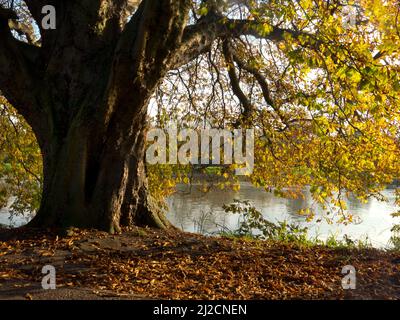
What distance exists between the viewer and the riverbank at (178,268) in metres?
4.21

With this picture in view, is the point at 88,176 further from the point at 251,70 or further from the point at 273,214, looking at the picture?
the point at 273,214

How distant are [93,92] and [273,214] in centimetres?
1432

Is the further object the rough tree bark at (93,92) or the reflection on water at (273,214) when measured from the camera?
the reflection on water at (273,214)

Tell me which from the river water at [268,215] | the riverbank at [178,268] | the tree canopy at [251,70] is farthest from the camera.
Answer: the river water at [268,215]

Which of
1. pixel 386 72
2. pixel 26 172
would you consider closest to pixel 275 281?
pixel 386 72

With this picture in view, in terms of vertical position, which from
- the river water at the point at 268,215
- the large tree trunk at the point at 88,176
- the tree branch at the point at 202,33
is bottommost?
the river water at the point at 268,215

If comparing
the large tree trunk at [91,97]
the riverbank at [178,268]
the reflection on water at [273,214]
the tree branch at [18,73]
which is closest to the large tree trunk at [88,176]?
the large tree trunk at [91,97]

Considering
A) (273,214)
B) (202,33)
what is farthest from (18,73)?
(273,214)

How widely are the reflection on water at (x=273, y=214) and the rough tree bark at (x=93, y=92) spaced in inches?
295

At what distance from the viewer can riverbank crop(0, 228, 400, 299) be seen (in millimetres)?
4211

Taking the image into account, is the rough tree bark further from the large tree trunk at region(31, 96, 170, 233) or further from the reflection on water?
the reflection on water

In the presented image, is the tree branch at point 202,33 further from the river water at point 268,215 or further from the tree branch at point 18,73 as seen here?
the river water at point 268,215

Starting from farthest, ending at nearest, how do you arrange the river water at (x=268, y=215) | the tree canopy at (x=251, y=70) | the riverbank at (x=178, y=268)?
the river water at (x=268, y=215), the tree canopy at (x=251, y=70), the riverbank at (x=178, y=268)
